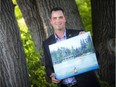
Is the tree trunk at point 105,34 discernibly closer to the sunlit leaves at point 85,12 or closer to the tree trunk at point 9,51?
the sunlit leaves at point 85,12

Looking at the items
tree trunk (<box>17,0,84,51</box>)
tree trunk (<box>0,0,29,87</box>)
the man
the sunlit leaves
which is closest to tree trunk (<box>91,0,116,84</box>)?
tree trunk (<box>17,0,84,51</box>)

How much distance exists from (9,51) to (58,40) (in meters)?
1.10

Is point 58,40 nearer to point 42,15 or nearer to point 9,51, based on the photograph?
point 9,51

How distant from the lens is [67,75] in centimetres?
375

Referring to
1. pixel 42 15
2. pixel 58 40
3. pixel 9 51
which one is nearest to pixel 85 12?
pixel 42 15

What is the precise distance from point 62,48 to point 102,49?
10.9 ft

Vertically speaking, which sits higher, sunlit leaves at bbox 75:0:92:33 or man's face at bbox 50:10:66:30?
man's face at bbox 50:10:66:30

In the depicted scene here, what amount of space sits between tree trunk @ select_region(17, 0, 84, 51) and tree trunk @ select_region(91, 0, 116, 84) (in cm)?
94

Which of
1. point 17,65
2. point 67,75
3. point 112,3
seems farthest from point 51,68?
point 112,3

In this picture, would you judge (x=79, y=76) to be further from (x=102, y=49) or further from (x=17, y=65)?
(x=102, y=49)

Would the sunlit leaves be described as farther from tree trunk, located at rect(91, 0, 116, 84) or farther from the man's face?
the man's face

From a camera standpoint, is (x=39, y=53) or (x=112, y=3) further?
(x=112, y=3)

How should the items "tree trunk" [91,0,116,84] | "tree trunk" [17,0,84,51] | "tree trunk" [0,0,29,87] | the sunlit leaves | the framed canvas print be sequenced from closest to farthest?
the framed canvas print → "tree trunk" [0,0,29,87] → "tree trunk" [17,0,84,51] → "tree trunk" [91,0,116,84] → the sunlit leaves

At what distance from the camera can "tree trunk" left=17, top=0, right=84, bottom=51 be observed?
5.79 meters
